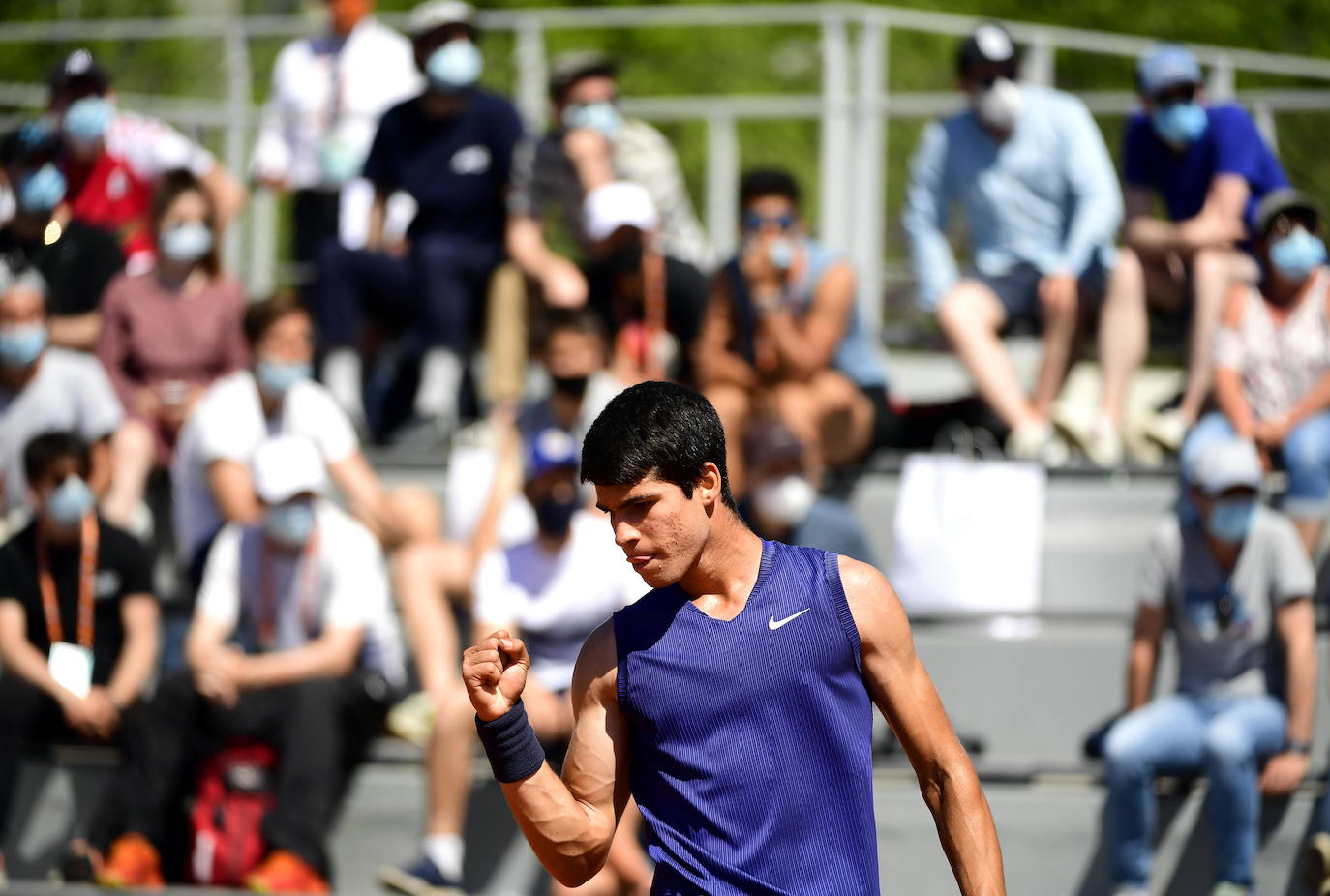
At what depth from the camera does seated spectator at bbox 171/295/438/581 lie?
777cm

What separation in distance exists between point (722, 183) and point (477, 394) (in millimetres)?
1960

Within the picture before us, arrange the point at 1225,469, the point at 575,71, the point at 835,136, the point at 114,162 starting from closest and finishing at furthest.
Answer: the point at 1225,469 → the point at 575,71 → the point at 114,162 → the point at 835,136

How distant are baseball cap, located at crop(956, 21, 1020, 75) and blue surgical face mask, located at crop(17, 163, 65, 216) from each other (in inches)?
160

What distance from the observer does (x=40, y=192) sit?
8445 millimetres

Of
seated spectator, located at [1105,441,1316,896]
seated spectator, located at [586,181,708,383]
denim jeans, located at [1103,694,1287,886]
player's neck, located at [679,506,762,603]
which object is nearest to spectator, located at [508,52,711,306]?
seated spectator, located at [586,181,708,383]

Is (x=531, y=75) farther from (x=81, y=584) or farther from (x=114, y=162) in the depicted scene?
(x=81, y=584)

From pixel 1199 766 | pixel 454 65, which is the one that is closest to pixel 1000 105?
pixel 454 65

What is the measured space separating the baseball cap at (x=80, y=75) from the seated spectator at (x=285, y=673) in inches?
102

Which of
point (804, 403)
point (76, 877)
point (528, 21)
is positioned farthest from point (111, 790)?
point (528, 21)

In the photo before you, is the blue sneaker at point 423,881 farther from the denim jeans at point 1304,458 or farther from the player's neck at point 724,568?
the player's neck at point 724,568

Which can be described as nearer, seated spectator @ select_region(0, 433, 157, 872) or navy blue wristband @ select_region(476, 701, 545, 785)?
navy blue wristband @ select_region(476, 701, 545, 785)

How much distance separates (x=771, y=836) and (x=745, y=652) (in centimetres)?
33

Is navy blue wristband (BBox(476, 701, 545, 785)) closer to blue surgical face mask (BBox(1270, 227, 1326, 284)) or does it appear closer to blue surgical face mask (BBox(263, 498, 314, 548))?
blue surgical face mask (BBox(263, 498, 314, 548))

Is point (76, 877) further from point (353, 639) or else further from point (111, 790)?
point (353, 639)
